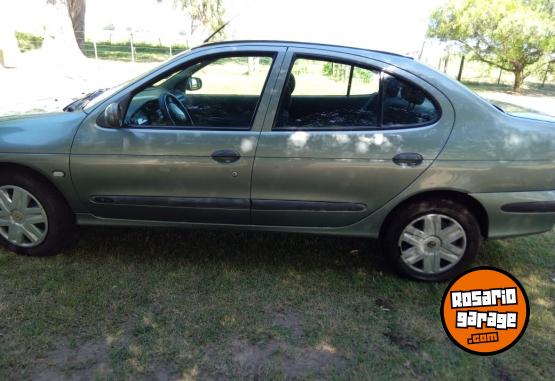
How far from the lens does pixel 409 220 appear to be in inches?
119

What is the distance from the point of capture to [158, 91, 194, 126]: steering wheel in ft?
10.3

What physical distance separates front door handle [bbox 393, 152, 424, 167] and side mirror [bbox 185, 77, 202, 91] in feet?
5.89

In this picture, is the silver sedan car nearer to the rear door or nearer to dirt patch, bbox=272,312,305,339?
the rear door

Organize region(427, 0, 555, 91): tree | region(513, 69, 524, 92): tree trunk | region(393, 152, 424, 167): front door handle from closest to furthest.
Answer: region(393, 152, 424, 167): front door handle
region(427, 0, 555, 91): tree
region(513, 69, 524, 92): tree trunk

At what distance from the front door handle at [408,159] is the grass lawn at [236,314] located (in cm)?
88

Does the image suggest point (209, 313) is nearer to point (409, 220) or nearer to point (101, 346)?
point (101, 346)

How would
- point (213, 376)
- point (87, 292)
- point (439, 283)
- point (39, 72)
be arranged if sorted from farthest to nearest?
point (39, 72) < point (439, 283) < point (87, 292) < point (213, 376)

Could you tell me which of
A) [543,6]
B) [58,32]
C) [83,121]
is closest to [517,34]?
[543,6]

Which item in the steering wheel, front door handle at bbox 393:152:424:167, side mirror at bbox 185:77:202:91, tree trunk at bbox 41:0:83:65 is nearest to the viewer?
front door handle at bbox 393:152:424:167

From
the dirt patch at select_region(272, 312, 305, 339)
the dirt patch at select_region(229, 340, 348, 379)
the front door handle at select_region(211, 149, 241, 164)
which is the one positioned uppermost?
the front door handle at select_region(211, 149, 241, 164)

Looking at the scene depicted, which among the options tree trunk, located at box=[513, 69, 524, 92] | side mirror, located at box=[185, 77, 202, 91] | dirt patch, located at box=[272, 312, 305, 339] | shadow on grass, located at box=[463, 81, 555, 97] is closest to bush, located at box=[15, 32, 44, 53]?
shadow on grass, located at box=[463, 81, 555, 97]

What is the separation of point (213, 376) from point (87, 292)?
114 cm

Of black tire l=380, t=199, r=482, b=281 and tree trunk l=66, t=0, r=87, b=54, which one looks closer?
black tire l=380, t=199, r=482, b=281

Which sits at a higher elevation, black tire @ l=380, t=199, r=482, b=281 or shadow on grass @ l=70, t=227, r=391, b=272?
black tire @ l=380, t=199, r=482, b=281
